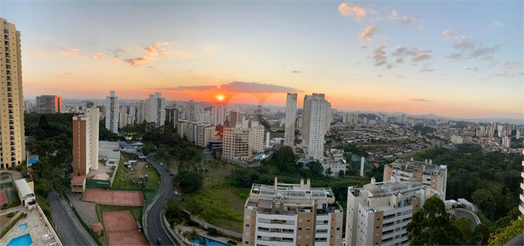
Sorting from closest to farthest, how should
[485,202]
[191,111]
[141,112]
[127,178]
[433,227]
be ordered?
[433,227]
[485,202]
[127,178]
[141,112]
[191,111]

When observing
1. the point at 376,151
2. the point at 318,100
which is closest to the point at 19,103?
the point at 318,100

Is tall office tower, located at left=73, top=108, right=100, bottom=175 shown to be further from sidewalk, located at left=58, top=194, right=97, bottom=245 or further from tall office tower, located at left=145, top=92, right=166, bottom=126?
tall office tower, located at left=145, top=92, right=166, bottom=126

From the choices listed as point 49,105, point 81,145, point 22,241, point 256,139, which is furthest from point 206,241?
point 49,105

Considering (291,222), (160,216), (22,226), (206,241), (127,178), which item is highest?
(291,222)

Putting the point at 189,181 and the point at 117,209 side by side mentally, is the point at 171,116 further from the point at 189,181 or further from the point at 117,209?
the point at 117,209

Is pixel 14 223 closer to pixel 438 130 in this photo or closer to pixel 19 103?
pixel 19 103

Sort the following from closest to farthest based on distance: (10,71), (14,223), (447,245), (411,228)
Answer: (447,245), (411,228), (14,223), (10,71)
